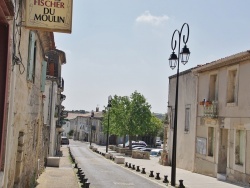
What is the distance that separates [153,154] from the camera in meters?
52.5

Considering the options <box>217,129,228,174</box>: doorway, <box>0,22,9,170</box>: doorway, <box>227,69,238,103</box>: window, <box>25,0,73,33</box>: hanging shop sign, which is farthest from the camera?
<box>217,129,228,174</box>: doorway

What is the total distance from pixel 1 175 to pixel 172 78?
85.1ft

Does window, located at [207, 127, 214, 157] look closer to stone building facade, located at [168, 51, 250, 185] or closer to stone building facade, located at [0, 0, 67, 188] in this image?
stone building facade, located at [168, 51, 250, 185]

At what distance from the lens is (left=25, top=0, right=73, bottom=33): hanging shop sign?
759 centimetres

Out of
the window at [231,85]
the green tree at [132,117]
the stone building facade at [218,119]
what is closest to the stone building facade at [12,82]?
the stone building facade at [218,119]

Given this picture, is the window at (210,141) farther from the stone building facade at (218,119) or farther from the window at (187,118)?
the window at (187,118)

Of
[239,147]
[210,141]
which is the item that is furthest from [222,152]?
[239,147]

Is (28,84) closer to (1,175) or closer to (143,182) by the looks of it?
(1,175)

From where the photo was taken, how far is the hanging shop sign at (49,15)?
24.9 feet

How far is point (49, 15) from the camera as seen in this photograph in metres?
7.65

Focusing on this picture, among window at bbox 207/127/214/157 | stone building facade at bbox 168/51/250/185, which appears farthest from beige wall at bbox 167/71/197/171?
window at bbox 207/127/214/157

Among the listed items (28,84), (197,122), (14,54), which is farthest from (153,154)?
(14,54)

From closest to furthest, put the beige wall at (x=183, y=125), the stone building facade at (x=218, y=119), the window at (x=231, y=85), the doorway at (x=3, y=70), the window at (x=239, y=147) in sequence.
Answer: the doorway at (x=3, y=70), the stone building facade at (x=218, y=119), the window at (x=239, y=147), the window at (x=231, y=85), the beige wall at (x=183, y=125)

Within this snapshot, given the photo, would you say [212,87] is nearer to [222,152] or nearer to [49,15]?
[222,152]
